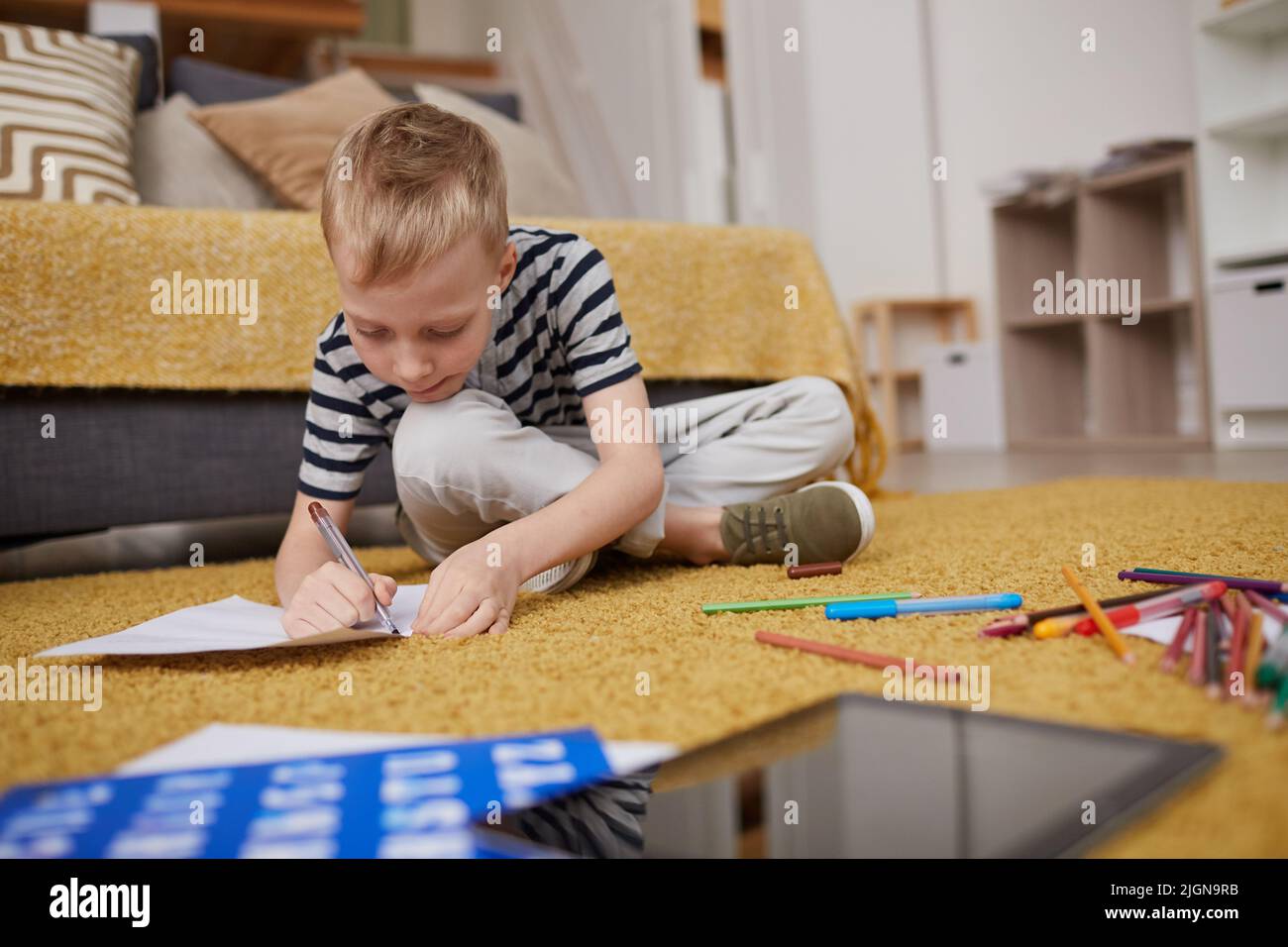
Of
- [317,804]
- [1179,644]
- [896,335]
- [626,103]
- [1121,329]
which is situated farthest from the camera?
[626,103]

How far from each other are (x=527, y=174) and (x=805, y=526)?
1.28 metres

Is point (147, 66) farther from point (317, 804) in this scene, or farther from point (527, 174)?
point (317, 804)

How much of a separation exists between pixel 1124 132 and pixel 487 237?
2611 millimetres

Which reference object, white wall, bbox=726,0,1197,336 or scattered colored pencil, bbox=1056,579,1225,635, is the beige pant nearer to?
scattered colored pencil, bbox=1056,579,1225,635

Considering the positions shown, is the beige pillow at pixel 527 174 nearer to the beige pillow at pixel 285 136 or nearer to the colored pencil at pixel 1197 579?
the beige pillow at pixel 285 136

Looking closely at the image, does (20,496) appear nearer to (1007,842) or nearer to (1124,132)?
(1007,842)

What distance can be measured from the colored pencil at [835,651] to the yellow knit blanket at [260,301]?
0.84 m

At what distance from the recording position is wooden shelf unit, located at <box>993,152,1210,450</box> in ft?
8.41

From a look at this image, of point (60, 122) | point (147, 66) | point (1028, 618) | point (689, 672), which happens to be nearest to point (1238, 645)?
point (1028, 618)

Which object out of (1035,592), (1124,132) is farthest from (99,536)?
(1124,132)

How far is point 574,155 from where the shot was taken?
396cm

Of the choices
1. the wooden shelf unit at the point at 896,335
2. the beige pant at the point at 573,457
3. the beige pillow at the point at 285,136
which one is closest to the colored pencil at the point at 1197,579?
the beige pant at the point at 573,457

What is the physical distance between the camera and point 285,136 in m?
1.76

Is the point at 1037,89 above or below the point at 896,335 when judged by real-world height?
above
